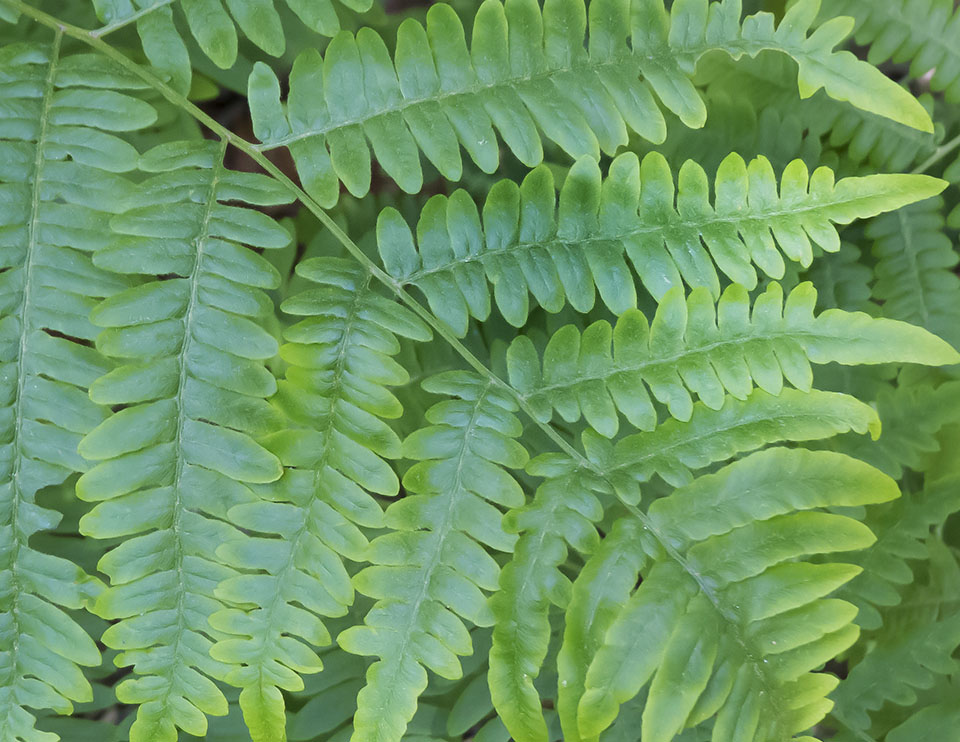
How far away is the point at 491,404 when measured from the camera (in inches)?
45.2

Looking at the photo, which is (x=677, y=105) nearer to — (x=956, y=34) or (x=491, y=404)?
(x=491, y=404)

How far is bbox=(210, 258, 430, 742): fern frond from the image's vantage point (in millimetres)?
1033

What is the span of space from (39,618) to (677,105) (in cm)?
125

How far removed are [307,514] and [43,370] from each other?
0.43m

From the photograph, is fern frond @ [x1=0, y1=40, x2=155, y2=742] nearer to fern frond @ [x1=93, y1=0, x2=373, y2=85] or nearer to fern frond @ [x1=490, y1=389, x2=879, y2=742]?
fern frond @ [x1=93, y1=0, x2=373, y2=85]

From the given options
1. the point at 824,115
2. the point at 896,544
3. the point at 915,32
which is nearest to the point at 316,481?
the point at 896,544

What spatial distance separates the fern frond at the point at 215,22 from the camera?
1.12 meters

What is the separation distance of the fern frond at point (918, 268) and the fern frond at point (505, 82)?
618 millimetres

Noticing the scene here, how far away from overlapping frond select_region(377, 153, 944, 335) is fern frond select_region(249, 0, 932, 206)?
62 mm

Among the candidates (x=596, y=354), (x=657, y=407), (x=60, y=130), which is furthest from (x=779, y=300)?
(x=60, y=130)

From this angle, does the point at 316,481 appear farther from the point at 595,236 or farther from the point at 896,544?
the point at 896,544

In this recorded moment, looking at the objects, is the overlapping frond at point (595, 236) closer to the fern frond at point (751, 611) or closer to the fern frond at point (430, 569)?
the fern frond at point (430, 569)

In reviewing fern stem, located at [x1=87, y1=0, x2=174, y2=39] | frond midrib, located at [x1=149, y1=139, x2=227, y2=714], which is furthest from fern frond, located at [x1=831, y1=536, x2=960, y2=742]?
fern stem, located at [x1=87, y1=0, x2=174, y2=39]

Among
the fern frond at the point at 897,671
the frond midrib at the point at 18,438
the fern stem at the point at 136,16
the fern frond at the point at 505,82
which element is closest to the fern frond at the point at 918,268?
the fern frond at the point at 897,671
